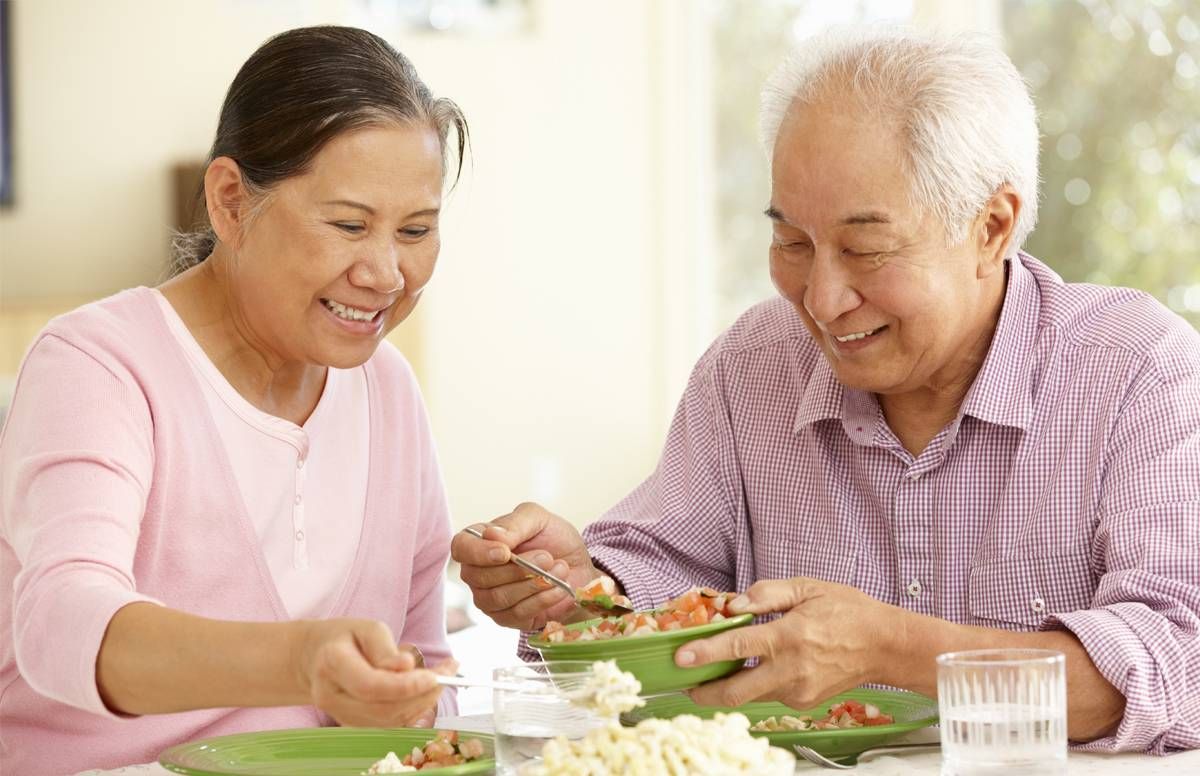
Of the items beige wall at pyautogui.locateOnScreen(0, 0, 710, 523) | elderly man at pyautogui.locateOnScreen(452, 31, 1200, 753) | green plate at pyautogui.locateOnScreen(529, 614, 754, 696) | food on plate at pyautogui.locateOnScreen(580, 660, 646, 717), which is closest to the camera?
food on plate at pyautogui.locateOnScreen(580, 660, 646, 717)

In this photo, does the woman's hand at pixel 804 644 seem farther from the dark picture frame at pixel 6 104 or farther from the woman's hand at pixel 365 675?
the dark picture frame at pixel 6 104

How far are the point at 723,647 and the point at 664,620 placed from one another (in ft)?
0.33

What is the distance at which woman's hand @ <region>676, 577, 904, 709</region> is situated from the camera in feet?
4.65

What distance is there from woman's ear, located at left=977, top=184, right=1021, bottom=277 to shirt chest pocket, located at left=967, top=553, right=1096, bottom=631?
1.18ft

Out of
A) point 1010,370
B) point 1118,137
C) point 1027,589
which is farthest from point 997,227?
point 1118,137

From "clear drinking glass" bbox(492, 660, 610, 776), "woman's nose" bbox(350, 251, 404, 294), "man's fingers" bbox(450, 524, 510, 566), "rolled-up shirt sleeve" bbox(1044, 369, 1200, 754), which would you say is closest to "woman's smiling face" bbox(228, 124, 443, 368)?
"woman's nose" bbox(350, 251, 404, 294)

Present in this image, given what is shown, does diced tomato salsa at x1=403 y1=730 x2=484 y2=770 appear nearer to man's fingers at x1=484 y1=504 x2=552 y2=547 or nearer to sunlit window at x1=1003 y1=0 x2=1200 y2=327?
man's fingers at x1=484 y1=504 x2=552 y2=547

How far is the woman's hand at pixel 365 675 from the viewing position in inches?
46.2

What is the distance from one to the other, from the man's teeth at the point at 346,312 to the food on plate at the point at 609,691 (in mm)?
703

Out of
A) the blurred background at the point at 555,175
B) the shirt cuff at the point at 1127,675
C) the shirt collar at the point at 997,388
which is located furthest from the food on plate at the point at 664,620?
the blurred background at the point at 555,175

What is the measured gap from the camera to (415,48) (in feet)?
19.0

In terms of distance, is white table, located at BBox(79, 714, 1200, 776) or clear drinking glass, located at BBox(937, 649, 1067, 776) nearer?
clear drinking glass, located at BBox(937, 649, 1067, 776)

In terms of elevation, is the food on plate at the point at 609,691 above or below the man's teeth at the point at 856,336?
below

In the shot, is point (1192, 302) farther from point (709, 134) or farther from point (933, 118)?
point (933, 118)
